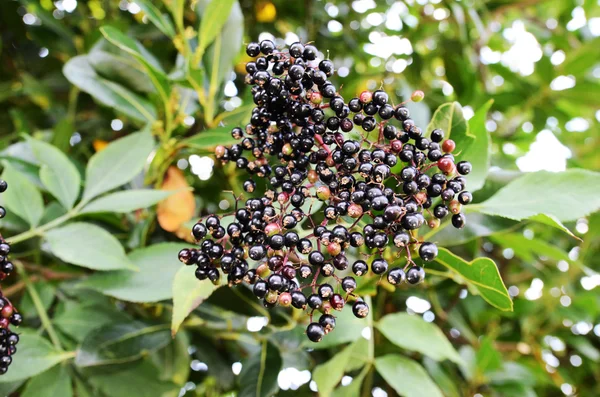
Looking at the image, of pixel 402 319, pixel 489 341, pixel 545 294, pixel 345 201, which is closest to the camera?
pixel 345 201

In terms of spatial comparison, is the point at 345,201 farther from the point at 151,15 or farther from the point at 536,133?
the point at 536,133

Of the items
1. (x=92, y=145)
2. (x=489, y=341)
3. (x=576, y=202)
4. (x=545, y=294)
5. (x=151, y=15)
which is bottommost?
(x=545, y=294)

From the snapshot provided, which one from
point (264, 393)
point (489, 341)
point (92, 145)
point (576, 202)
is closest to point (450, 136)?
point (576, 202)

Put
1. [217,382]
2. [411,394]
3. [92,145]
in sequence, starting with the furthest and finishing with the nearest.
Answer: [92,145] → [217,382] → [411,394]

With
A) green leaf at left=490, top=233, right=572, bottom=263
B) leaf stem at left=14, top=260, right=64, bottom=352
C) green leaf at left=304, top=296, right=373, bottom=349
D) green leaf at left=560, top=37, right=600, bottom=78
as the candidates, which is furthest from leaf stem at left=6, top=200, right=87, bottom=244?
green leaf at left=560, top=37, right=600, bottom=78

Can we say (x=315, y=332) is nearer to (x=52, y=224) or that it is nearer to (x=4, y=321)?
(x=4, y=321)

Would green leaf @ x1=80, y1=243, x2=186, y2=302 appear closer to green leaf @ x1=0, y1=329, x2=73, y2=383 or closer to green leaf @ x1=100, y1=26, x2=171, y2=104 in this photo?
green leaf @ x1=0, y1=329, x2=73, y2=383

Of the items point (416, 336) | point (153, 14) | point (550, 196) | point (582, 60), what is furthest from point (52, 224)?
point (582, 60)

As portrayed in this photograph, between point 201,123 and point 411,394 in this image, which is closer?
point 411,394
